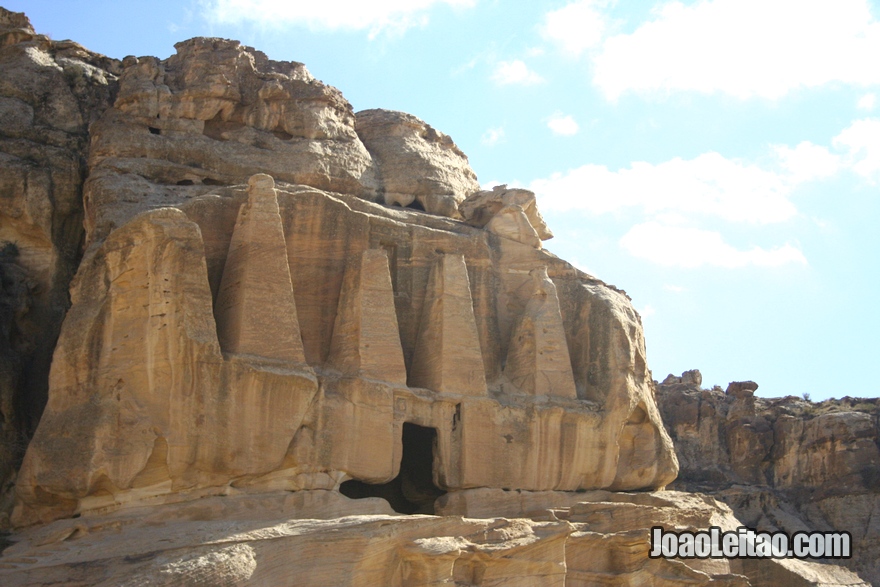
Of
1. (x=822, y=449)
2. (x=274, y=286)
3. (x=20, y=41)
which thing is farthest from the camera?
(x=822, y=449)

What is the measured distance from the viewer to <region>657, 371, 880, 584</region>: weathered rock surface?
136ft

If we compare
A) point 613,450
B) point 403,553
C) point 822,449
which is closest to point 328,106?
point 613,450

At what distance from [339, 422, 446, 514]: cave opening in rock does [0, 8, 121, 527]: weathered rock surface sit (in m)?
7.28

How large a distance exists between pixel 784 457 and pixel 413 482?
60.2 ft

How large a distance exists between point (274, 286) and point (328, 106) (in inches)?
296

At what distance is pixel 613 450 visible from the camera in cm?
3048

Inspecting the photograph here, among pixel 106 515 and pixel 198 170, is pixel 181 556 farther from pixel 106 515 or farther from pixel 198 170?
pixel 198 170

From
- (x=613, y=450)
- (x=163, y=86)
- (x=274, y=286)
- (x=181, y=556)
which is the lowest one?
(x=181, y=556)

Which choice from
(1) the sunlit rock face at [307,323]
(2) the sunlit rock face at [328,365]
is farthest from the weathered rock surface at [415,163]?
(2) the sunlit rock face at [328,365]

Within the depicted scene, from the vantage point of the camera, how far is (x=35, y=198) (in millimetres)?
29797

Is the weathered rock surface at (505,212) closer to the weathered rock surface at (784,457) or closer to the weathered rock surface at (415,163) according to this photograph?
the weathered rock surface at (415,163)

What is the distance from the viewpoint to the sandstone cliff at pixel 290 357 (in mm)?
23953

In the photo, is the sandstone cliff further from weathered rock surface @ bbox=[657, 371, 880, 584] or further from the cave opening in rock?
weathered rock surface @ bbox=[657, 371, 880, 584]

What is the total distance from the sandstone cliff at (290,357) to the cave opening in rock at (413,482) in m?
→ 0.05
